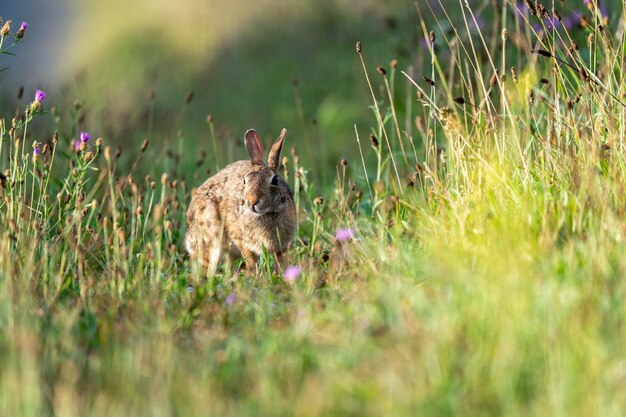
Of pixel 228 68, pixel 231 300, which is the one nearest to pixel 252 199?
pixel 231 300

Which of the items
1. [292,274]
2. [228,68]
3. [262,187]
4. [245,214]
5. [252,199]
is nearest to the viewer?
[292,274]

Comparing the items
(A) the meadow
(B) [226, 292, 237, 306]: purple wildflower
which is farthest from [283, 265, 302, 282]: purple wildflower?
(B) [226, 292, 237, 306]: purple wildflower

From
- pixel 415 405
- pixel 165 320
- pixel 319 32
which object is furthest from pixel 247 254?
pixel 319 32

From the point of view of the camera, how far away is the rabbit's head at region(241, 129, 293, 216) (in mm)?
5305

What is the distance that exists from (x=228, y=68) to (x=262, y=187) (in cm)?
706

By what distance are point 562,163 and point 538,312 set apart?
1.36 m

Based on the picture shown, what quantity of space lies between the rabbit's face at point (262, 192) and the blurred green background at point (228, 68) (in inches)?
66.3

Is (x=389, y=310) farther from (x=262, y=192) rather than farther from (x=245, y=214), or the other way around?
(x=245, y=214)

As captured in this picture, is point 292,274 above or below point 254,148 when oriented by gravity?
below

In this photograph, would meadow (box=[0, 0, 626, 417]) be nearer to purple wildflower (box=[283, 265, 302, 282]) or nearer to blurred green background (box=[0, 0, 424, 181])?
purple wildflower (box=[283, 265, 302, 282])

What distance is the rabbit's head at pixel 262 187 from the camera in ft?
17.4

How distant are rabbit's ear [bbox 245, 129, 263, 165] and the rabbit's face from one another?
0.55 ft

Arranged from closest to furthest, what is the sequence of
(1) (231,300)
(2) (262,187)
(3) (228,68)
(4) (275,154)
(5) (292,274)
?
(1) (231,300) → (5) (292,274) → (2) (262,187) → (4) (275,154) → (3) (228,68)

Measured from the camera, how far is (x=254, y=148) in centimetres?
574
